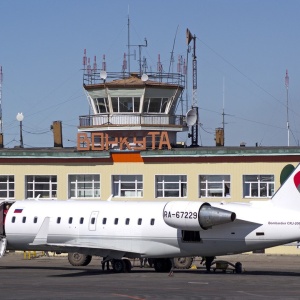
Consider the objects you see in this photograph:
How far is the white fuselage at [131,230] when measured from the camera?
4619 cm

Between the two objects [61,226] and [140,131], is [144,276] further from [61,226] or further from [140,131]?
[140,131]

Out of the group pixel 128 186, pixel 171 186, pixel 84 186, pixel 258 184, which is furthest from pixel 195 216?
pixel 84 186

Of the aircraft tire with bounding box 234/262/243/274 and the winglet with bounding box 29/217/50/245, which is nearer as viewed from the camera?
the aircraft tire with bounding box 234/262/243/274

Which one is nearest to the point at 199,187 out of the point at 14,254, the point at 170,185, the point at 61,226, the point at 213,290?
the point at 170,185

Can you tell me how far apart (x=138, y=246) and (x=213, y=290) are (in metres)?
10.5

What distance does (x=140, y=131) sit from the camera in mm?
74562

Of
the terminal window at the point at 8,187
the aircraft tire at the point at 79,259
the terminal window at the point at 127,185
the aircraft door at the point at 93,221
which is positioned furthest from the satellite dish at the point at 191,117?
the aircraft door at the point at 93,221

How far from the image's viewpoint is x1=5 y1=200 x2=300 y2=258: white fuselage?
46188mm

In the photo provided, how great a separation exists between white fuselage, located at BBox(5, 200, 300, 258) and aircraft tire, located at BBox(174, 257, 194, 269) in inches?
150

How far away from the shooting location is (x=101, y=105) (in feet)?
252

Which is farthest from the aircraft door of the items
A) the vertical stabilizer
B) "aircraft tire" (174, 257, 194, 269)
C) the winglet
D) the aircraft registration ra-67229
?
the vertical stabilizer

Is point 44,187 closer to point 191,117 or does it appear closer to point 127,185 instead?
point 127,185

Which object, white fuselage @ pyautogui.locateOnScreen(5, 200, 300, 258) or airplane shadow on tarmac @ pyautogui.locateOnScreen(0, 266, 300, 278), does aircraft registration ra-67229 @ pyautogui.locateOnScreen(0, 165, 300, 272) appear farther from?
airplane shadow on tarmac @ pyautogui.locateOnScreen(0, 266, 300, 278)

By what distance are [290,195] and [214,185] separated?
76.2 feet
